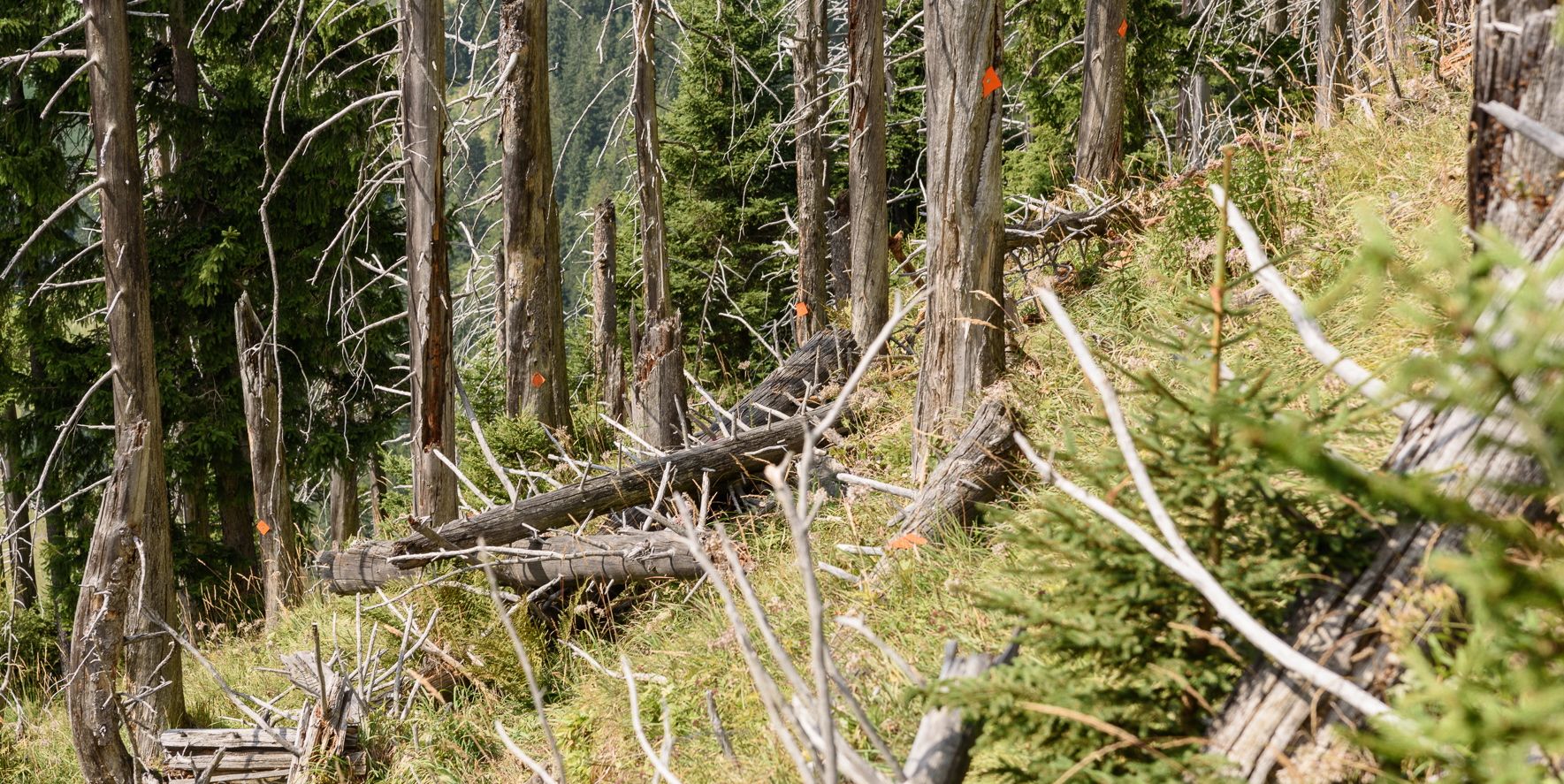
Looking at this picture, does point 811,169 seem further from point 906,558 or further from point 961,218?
point 906,558

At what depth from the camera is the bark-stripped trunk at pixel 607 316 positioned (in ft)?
36.4

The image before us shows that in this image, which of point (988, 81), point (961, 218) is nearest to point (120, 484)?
point (961, 218)

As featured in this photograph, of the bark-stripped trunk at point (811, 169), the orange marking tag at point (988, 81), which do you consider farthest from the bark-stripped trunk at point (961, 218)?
the bark-stripped trunk at point (811, 169)

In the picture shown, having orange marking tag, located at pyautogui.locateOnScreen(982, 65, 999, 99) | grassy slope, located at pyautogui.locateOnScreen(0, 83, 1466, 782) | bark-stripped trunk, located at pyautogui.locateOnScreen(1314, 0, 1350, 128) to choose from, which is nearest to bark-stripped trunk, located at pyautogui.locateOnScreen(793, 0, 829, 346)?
grassy slope, located at pyautogui.locateOnScreen(0, 83, 1466, 782)

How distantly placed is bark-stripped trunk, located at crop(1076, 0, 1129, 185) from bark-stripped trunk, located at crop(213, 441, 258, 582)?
11176mm

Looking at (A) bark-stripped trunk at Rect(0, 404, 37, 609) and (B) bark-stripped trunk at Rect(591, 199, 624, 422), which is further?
(A) bark-stripped trunk at Rect(0, 404, 37, 609)

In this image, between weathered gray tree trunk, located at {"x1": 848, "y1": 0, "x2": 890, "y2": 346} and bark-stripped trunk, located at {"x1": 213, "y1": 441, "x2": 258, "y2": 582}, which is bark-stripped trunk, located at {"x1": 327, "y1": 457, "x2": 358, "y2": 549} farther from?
weathered gray tree trunk, located at {"x1": 848, "y1": 0, "x2": 890, "y2": 346}

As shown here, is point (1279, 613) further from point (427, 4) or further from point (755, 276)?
point (755, 276)

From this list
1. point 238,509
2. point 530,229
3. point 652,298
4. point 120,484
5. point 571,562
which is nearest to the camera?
point 571,562

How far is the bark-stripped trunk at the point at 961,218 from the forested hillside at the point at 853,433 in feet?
0.08

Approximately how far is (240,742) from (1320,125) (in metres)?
7.77

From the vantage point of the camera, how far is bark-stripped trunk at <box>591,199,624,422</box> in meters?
11.1

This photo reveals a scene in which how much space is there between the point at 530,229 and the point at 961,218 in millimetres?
4542

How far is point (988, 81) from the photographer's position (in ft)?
17.6
